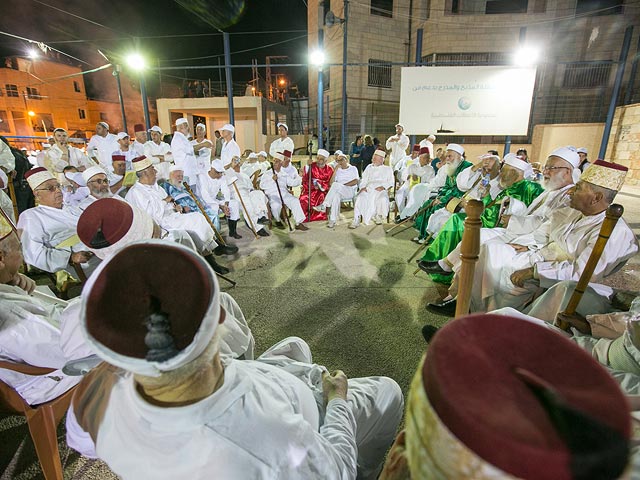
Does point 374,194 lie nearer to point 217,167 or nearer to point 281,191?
point 281,191

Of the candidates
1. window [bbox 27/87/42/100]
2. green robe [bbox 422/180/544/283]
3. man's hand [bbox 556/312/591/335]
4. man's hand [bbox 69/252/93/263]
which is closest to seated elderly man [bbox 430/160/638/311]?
man's hand [bbox 556/312/591/335]

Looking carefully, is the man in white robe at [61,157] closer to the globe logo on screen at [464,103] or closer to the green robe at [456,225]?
the green robe at [456,225]

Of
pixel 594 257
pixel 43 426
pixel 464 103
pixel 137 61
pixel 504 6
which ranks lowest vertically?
pixel 43 426

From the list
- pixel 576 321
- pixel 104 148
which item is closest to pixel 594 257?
pixel 576 321

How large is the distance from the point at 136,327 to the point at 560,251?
3.44m

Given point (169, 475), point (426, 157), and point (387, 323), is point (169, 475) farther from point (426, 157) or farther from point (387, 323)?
point (426, 157)

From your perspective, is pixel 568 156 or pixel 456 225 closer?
pixel 568 156

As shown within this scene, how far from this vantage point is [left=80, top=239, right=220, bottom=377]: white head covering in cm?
80

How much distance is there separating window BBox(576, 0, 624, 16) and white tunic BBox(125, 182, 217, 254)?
19.2m

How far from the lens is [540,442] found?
46 cm

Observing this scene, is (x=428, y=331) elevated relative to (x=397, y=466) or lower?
lower

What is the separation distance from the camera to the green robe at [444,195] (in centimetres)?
603

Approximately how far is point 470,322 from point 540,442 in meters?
0.20

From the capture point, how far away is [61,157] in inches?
270
